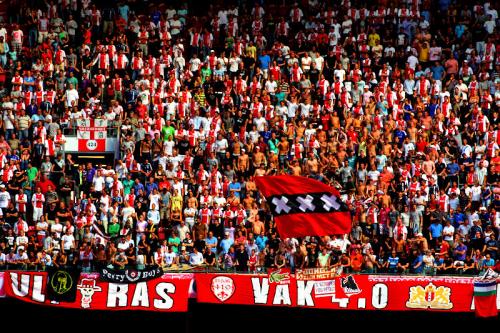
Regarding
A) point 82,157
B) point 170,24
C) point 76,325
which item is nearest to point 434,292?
point 76,325

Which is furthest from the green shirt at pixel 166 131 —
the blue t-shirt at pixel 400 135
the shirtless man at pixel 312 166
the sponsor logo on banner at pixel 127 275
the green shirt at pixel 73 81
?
the sponsor logo on banner at pixel 127 275

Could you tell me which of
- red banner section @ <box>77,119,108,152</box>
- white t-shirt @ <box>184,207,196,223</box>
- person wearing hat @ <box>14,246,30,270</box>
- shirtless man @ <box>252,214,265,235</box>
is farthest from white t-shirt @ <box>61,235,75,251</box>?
red banner section @ <box>77,119,108,152</box>

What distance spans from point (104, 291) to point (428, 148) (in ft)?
34.2

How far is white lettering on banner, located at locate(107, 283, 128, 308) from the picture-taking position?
105ft

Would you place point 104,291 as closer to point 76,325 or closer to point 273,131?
point 76,325

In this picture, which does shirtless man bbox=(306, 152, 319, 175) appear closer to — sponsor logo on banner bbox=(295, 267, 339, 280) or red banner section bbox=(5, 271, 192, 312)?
sponsor logo on banner bbox=(295, 267, 339, 280)

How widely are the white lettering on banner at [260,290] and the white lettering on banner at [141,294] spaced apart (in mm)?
2592

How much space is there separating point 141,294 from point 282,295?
3379 mm

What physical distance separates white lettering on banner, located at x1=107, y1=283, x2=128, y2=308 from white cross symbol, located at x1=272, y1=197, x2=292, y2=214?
4855mm

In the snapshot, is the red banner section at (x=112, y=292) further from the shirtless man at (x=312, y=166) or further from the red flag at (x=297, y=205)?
the shirtless man at (x=312, y=166)

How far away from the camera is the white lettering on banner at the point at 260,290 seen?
31.7 meters

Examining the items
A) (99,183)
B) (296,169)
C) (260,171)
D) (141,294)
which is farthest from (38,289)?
(296,169)

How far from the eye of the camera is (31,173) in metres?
36.8

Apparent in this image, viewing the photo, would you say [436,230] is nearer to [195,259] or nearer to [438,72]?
[195,259]
